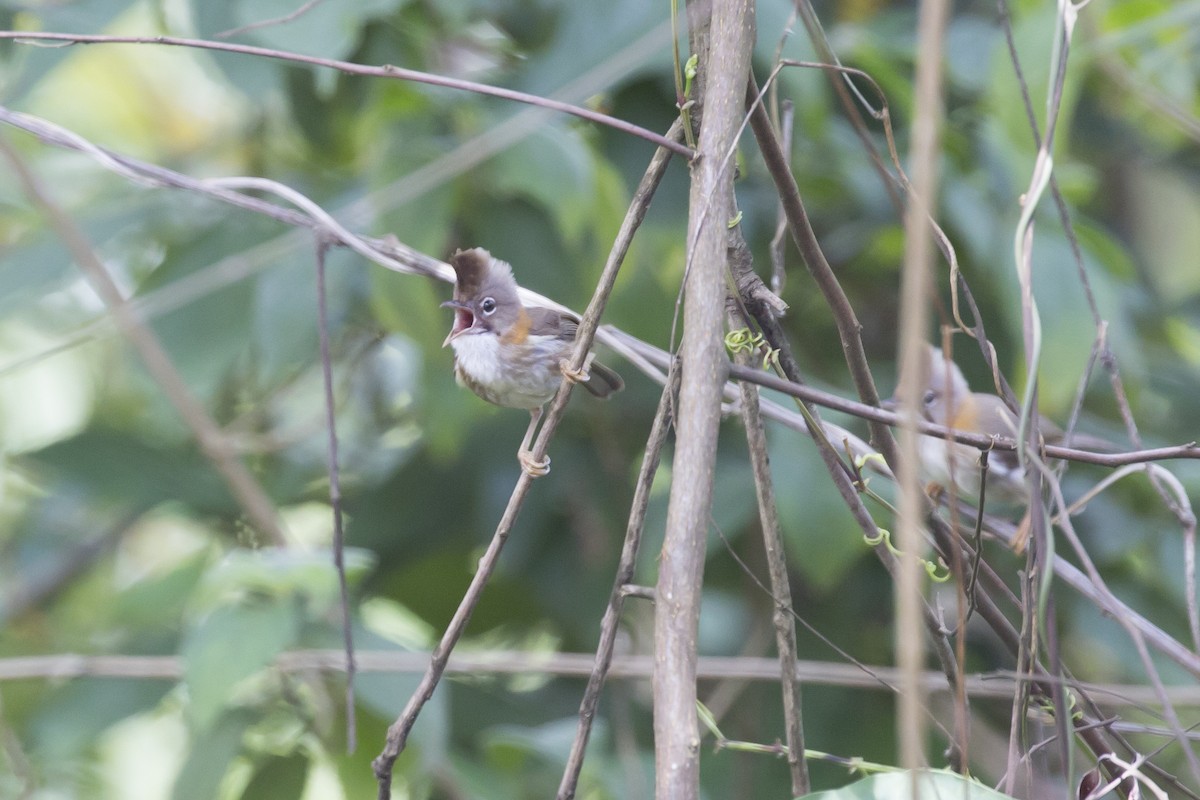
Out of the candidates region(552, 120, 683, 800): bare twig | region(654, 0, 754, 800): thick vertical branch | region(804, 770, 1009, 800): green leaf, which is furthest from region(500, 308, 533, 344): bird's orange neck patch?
region(804, 770, 1009, 800): green leaf

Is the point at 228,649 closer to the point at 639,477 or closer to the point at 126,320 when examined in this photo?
the point at 126,320

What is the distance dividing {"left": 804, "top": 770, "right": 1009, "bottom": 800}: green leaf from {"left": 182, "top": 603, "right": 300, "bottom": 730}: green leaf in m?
1.33

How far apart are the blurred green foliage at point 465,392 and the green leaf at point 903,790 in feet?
3.51

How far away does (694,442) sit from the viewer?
111 centimetres

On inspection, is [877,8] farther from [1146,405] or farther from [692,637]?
[692,637]

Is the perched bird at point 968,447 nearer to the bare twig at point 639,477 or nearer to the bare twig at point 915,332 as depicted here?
the bare twig at point 639,477

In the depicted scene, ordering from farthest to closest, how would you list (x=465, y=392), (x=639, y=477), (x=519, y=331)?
(x=465, y=392), (x=519, y=331), (x=639, y=477)

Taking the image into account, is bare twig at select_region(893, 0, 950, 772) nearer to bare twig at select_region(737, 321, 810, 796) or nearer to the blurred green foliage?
bare twig at select_region(737, 321, 810, 796)

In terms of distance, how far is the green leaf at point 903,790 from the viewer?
4.04 feet

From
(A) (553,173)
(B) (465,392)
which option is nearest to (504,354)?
(B) (465,392)

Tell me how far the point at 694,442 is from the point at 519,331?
1710mm

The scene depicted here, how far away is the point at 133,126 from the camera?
198 inches

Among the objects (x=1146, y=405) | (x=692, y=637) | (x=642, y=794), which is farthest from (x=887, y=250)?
(x=692, y=637)

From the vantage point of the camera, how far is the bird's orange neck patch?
2.73m
